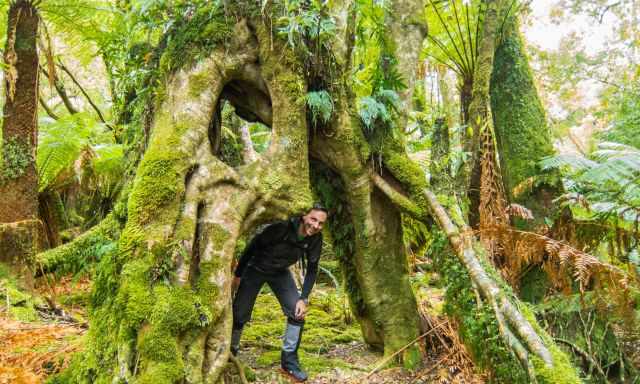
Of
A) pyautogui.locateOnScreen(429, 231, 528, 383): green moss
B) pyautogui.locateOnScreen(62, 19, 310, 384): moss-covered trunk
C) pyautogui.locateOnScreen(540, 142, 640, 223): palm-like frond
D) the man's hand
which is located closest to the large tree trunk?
pyautogui.locateOnScreen(62, 19, 310, 384): moss-covered trunk

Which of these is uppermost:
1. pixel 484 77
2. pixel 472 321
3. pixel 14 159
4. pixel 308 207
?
pixel 484 77

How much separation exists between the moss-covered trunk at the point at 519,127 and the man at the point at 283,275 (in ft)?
8.70

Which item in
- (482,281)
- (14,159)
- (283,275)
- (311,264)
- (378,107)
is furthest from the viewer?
(14,159)

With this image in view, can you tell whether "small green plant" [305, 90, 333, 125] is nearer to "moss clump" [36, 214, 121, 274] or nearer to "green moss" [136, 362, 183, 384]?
"green moss" [136, 362, 183, 384]

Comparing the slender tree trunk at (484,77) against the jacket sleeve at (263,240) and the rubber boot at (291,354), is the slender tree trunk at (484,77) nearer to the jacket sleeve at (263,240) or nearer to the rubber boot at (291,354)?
the jacket sleeve at (263,240)

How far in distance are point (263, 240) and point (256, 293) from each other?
0.59 meters

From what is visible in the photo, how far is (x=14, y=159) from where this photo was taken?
4883 millimetres

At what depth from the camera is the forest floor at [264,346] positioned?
134 inches

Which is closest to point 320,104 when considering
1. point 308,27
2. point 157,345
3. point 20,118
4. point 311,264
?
point 308,27

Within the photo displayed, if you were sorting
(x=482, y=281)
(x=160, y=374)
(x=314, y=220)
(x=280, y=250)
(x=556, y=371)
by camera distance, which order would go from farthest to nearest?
1. (x=280, y=250)
2. (x=314, y=220)
3. (x=482, y=281)
4. (x=556, y=371)
5. (x=160, y=374)

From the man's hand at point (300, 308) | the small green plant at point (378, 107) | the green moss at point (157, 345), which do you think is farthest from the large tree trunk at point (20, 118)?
the small green plant at point (378, 107)

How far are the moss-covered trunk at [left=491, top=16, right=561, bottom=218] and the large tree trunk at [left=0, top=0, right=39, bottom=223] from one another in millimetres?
5625

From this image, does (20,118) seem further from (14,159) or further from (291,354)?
(291,354)

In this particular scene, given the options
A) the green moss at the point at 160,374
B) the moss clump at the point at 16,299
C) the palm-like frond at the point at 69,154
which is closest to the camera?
the green moss at the point at 160,374
